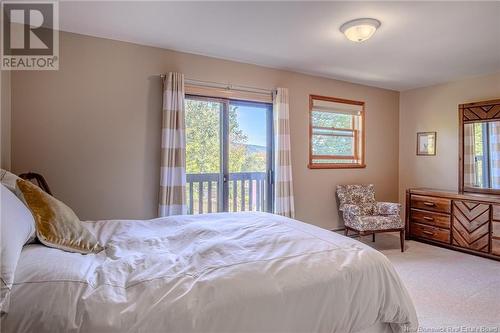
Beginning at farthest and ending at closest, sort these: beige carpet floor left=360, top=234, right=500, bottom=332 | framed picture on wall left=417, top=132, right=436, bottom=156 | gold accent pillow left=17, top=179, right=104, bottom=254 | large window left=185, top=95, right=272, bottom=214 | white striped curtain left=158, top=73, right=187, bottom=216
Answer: framed picture on wall left=417, top=132, right=436, bottom=156 → large window left=185, top=95, right=272, bottom=214 → white striped curtain left=158, top=73, right=187, bottom=216 → beige carpet floor left=360, top=234, right=500, bottom=332 → gold accent pillow left=17, top=179, right=104, bottom=254

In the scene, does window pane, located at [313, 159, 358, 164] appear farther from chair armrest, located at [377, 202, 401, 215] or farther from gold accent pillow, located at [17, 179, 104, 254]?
gold accent pillow, located at [17, 179, 104, 254]

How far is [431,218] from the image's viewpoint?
165 inches

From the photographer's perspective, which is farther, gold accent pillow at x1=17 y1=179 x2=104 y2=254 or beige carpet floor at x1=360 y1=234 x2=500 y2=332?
beige carpet floor at x1=360 y1=234 x2=500 y2=332

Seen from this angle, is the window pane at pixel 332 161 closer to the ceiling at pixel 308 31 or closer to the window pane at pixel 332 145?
the window pane at pixel 332 145

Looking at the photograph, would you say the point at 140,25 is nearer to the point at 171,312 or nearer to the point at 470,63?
the point at 171,312

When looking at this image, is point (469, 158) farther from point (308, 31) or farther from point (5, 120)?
point (5, 120)

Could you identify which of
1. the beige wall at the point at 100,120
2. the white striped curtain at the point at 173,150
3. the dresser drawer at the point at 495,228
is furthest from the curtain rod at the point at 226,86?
the dresser drawer at the point at 495,228

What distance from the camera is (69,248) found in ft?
→ 4.82

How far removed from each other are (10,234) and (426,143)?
5319 mm

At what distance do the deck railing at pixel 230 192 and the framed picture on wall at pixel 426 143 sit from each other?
283cm

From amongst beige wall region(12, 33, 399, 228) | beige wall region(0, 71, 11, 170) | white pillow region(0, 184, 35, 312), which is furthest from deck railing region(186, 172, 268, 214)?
white pillow region(0, 184, 35, 312)

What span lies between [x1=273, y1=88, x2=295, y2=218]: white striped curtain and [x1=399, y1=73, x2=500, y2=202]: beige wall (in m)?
2.54

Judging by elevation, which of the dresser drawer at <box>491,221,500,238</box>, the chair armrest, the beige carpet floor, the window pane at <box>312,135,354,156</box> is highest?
the window pane at <box>312,135,354,156</box>

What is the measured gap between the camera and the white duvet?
100 centimetres
